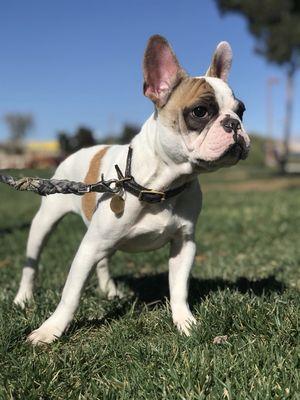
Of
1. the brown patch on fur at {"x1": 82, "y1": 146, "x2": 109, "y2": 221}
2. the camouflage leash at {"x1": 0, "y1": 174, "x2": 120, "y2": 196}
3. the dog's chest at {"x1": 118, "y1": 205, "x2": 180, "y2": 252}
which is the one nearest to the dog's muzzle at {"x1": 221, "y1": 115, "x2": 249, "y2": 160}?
the dog's chest at {"x1": 118, "y1": 205, "x2": 180, "y2": 252}

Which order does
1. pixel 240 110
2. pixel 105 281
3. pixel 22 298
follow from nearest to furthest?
pixel 240 110
pixel 22 298
pixel 105 281

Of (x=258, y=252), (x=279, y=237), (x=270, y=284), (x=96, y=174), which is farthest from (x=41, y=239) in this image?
(x=279, y=237)

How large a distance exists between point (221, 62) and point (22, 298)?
7.03 feet

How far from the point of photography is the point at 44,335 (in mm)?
2836

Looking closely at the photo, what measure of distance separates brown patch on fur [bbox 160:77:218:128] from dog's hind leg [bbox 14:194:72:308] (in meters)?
1.27

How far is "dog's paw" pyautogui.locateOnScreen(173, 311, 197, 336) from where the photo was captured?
9.17 feet

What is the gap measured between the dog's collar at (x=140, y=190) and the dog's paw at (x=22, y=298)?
3.92 feet

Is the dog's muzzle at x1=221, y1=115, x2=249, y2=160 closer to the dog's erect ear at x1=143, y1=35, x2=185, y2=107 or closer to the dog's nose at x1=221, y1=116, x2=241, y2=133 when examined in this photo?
the dog's nose at x1=221, y1=116, x2=241, y2=133

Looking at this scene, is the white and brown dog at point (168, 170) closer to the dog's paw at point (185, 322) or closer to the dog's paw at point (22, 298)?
the dog's paw at point (185, 322)

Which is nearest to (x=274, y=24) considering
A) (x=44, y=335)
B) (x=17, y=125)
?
(x=44, y=335)

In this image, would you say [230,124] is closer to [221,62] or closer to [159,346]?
[221,62]

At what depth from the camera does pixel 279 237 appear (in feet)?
21.9

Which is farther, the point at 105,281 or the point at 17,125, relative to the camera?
the point at 17,125

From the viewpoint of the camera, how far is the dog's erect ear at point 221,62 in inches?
121
